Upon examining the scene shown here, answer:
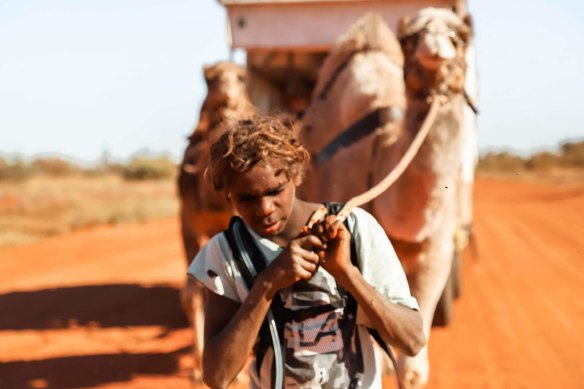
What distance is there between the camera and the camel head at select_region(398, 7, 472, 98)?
402 cm

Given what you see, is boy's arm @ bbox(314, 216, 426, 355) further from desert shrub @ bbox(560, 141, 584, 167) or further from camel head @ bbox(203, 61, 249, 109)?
desert shrub @ bbox(560, 141, 584, 167)

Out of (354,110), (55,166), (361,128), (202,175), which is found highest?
(55,166)

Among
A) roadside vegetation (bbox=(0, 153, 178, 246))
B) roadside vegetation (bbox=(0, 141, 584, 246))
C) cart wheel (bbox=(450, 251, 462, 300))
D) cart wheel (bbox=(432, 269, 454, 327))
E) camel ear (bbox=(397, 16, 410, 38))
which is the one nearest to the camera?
camel ear (bbox=(397, 16, 410, 38))

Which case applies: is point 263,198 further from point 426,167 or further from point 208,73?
point 208,73

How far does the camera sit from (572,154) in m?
49.6

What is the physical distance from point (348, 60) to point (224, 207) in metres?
1.43

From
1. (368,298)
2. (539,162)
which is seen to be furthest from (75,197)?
(539,162)

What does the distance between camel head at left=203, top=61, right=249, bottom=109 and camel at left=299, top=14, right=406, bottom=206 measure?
68 cm

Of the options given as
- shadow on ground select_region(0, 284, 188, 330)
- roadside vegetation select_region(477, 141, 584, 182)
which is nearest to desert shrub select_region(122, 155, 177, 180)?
roadside vegetation select_region(477, 141, 584, 182)

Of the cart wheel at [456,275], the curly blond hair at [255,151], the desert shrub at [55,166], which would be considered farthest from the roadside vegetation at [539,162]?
the curly blond hair at [255,151]

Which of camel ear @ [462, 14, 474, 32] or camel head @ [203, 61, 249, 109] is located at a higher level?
camel ear @ [462, 14, 474, 32]

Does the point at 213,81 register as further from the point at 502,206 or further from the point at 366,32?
the point at 502,206

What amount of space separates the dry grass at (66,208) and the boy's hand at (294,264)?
13.2 m

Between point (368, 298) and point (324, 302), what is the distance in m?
0.19
